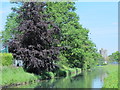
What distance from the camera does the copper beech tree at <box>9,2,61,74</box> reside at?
27562mm

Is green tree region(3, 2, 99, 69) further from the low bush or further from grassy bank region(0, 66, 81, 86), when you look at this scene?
grassy bank region(0, 66, 81, 86)

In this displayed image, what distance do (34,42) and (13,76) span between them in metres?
6.66

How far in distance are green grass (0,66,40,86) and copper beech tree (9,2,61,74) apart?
1.93 meters

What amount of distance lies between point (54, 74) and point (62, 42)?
5657 millimetres

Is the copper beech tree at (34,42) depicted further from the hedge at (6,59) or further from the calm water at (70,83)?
the calm water at (70,83)

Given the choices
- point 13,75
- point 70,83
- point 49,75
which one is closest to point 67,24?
point 49,75

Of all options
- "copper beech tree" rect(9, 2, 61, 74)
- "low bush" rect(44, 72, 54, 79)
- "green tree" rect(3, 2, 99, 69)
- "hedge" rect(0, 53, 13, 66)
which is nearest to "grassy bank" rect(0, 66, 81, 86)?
"copper beech tree" rect(9, 2, 61, 74)

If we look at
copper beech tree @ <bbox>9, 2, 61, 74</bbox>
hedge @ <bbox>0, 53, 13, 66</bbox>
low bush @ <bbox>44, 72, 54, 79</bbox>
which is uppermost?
copper beech tree @ <bbox>9, 2, 61, 74</bbox>

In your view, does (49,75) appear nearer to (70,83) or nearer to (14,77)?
(70,83)

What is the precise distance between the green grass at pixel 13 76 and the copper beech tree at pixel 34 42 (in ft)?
6.33

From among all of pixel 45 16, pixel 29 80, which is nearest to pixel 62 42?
pixel 45 16

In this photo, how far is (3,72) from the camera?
74.2 ft

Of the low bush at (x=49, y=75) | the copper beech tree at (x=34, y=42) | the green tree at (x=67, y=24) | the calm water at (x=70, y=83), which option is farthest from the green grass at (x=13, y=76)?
the green tree at (x=67, y=24)

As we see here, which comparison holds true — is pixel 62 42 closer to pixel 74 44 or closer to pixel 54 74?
pixel 74 44
